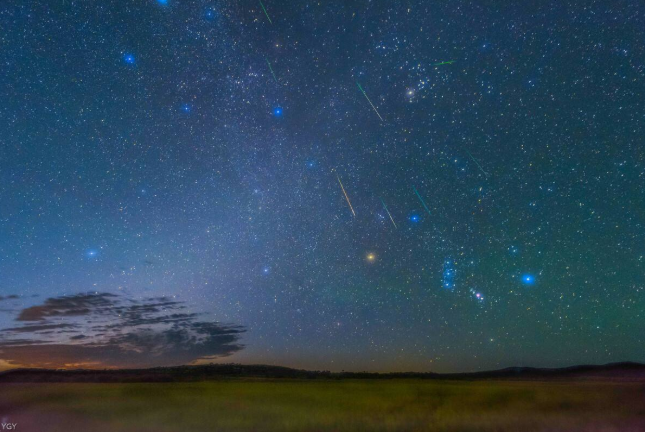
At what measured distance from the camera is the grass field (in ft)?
40.9

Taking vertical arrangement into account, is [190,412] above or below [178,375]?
below

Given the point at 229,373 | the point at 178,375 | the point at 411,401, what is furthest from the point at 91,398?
the point at 411,401

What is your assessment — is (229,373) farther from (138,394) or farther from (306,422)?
(306,422)

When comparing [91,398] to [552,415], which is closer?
[552,415]

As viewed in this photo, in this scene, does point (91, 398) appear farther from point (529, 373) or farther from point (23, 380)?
point (529, 373)

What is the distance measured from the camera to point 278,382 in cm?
2175

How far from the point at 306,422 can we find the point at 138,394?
9.82 m

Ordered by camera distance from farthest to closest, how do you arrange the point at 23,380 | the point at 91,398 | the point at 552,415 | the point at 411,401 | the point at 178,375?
the point at 178,375 → the point at 23,380 → the point at 91,398 → the point at 411,401 → the point at 552,415

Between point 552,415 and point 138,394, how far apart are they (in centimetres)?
1697

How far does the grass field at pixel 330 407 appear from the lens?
1247 cm

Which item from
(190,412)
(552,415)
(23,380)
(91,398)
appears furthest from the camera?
(23,380)

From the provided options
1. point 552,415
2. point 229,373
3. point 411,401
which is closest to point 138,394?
point 229,373

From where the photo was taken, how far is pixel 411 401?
15867 millimetres

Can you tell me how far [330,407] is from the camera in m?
15.2
